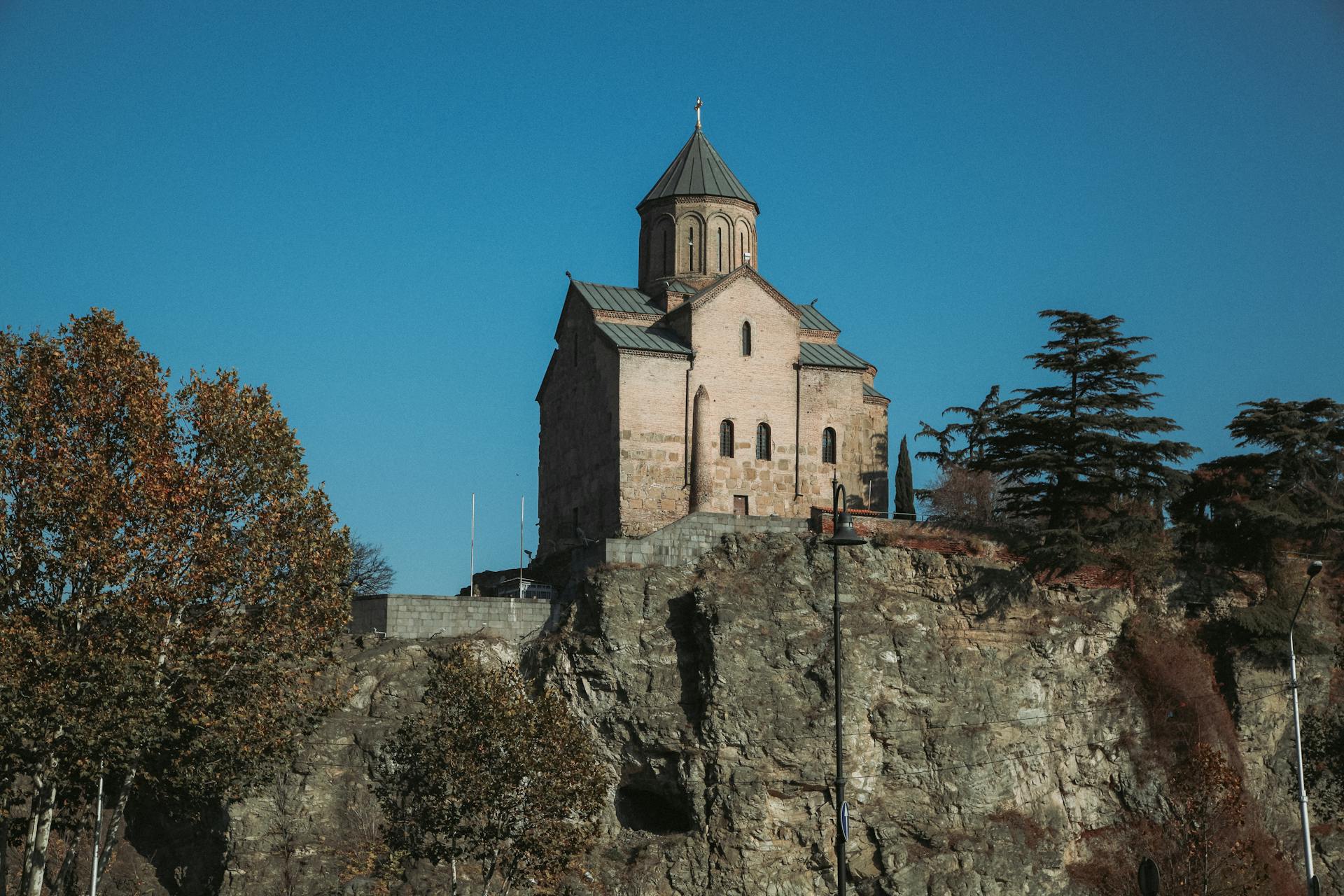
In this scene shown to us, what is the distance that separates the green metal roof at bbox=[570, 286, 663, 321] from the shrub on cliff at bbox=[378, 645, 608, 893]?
1850cm

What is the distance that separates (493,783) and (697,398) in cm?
1808

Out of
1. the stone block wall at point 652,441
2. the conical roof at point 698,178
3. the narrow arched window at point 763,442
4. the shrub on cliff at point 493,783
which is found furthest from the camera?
the conical roof at point 698,178

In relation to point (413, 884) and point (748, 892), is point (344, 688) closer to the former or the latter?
point (413, 884)

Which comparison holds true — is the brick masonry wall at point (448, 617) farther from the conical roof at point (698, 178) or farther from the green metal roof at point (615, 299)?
the conical roof at point (698, 178)

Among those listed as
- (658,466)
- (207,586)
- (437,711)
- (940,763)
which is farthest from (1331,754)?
(207,586)

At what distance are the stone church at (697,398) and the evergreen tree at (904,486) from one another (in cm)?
307

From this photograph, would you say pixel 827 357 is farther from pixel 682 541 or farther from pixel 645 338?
pixel 682 541

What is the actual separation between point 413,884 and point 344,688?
547 cm

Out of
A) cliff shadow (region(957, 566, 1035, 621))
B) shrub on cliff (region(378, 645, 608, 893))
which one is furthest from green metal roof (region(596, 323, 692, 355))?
shrub on cliff (region(378, 645, 608, 893))

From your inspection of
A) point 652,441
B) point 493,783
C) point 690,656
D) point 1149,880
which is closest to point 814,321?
point 652,441

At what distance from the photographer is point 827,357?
1996 inches

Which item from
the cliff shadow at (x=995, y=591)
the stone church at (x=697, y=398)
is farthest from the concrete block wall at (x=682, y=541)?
the cliff shadow at (x=995, y=591)

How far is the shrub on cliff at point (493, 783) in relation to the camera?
33.1 metres

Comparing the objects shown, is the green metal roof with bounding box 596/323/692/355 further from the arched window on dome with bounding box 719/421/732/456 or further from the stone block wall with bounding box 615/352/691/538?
the arched window on dome with bounding box 719/421/732/456
